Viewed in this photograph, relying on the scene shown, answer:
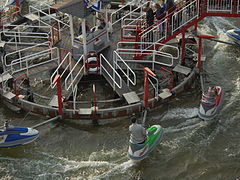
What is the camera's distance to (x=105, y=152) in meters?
19.2

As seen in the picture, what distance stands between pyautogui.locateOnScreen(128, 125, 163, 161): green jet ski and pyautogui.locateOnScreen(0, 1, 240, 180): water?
491 millimetres

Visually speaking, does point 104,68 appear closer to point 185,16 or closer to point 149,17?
point 149,17

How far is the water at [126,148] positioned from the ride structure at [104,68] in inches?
27.3

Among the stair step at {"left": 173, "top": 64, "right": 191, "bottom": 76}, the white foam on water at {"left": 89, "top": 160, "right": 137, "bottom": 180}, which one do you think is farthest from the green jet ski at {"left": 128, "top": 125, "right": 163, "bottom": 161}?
the stair step at {"left": 173, "top": 64, "right": 191, "bottom": 76}

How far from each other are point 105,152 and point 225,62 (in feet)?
34.2

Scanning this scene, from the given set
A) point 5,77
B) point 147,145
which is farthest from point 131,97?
point 5,77

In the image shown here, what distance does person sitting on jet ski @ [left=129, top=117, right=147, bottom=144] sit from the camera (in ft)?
57.8

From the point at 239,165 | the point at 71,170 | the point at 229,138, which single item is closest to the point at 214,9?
the point at 229,138

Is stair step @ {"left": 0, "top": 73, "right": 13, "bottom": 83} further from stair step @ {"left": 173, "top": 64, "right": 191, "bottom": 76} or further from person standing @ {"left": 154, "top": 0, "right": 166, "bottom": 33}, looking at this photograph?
stair step @ {"left": 173, "top": 64, "right": 191, "bottom": 76}

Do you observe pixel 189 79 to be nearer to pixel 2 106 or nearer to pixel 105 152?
pixel 105 152

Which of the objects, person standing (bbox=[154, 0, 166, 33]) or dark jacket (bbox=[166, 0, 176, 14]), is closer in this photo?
person standing (bbox=[154, 0, 166, 33])

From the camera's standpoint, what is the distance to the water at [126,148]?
1816cm

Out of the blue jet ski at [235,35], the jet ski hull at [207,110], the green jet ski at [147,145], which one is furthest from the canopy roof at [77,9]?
the blue jet ski at [235,35]

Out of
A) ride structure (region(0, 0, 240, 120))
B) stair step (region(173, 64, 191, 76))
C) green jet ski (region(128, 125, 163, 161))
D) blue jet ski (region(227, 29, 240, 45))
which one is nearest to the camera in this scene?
green jet ski (region(128, 125, 163, 161))
